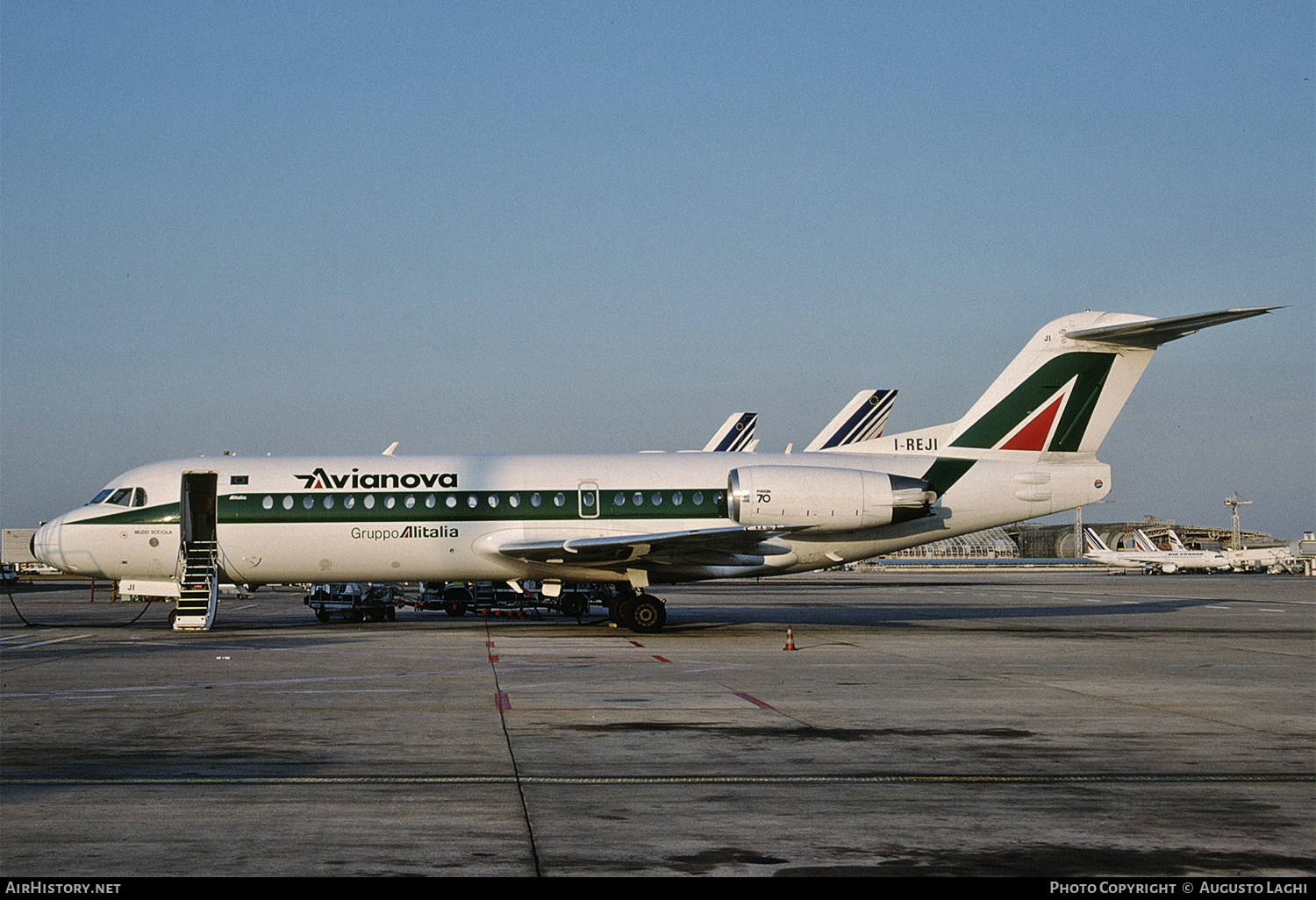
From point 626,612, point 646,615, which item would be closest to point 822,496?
point 646,615

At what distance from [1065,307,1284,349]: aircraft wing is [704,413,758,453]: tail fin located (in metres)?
25.0

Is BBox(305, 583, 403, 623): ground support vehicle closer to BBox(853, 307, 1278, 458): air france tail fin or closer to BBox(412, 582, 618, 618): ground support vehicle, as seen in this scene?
BBox(412, 582, 618, 618): ground support vehicle

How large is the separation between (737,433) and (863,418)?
5911mm

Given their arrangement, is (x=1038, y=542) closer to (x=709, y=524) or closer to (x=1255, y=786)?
(x=709, y=524)

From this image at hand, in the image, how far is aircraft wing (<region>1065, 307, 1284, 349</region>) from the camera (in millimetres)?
23780

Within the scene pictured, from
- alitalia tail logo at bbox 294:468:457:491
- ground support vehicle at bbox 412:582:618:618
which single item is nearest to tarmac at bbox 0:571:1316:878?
alitalia tail logo at bbox 294:468:457:491

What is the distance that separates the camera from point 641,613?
25266 mm

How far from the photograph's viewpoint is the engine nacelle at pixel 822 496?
2438cm

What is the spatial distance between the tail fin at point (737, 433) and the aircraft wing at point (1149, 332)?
2500 cm

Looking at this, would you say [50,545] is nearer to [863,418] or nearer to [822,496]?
[822,496]

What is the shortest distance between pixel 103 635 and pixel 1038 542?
145323 millimetres
